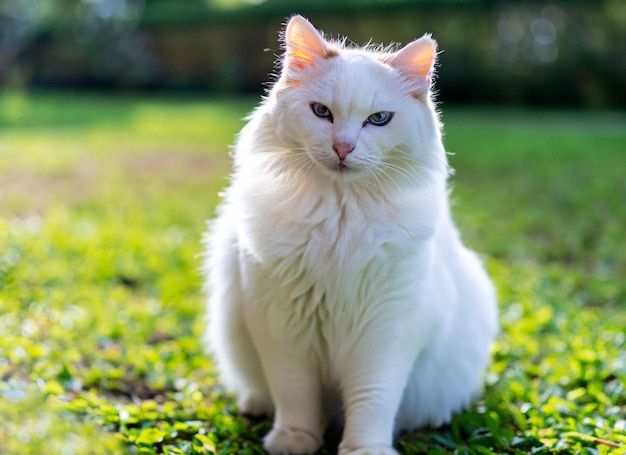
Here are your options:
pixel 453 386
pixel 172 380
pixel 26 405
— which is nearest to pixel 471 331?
pixel 453 386

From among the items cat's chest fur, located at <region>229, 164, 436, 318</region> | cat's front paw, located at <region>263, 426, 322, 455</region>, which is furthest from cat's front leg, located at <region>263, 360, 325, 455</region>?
cat's chest fur, located at <region>229, 164, 436, 318</region>

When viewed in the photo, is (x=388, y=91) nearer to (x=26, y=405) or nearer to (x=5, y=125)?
(x=26, y=405)

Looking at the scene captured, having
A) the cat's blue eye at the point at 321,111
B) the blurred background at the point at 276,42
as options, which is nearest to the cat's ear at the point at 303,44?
the cat's blue eye at the point at 321,111

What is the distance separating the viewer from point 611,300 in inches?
167

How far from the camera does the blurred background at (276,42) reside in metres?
14.2

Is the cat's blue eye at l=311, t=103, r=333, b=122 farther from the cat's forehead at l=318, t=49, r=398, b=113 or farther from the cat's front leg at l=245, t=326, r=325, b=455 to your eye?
the cat's front leg at l=245, t=326, r=325, b=455

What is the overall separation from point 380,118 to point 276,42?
1357cm

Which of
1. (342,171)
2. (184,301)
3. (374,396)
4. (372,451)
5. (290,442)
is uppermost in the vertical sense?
(342,171)

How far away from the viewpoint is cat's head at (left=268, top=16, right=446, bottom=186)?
2.14 m

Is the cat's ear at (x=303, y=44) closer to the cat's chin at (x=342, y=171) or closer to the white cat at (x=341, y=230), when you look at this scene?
the white cat at (x=341, y=230)

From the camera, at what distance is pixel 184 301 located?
13.9ft

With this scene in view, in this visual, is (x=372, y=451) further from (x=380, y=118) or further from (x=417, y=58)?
(x=417, y=58)

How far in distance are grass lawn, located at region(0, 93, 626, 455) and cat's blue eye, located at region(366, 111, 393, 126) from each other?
114 centimetres

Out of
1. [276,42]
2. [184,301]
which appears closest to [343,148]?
[184,301]
